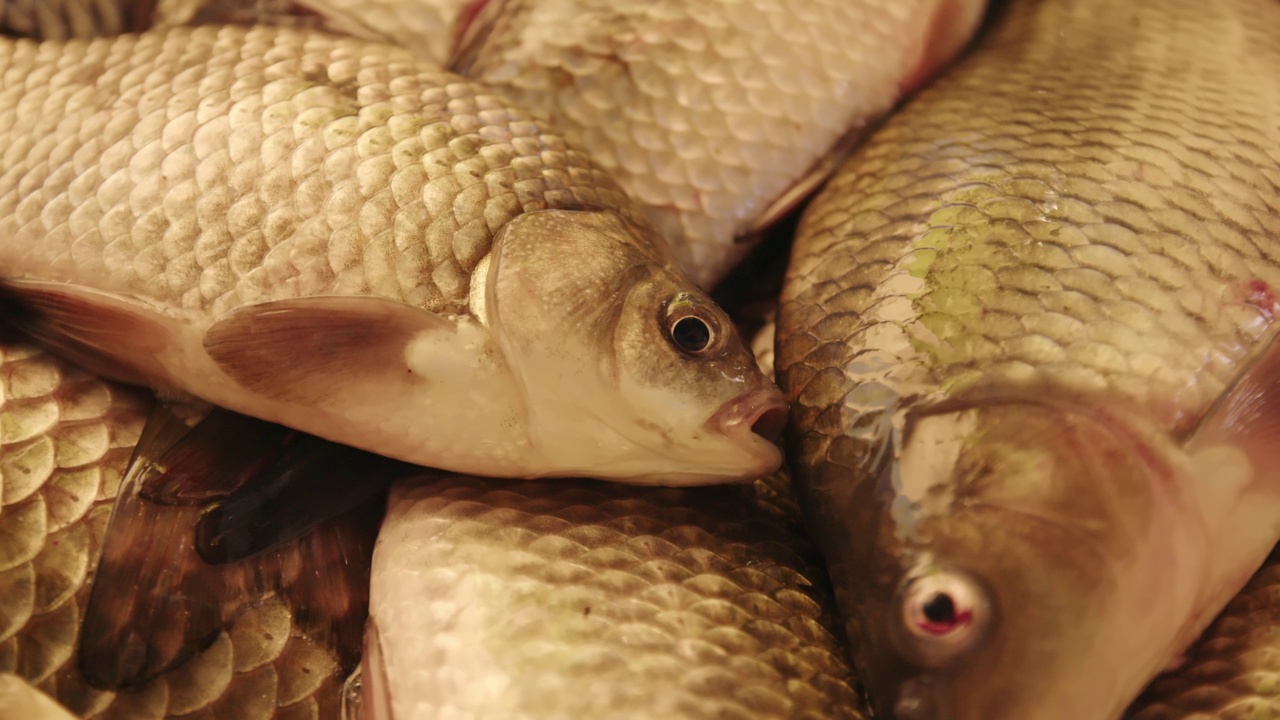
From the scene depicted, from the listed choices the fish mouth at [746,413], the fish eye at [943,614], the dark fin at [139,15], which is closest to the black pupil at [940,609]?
the fish eye at [943,614]

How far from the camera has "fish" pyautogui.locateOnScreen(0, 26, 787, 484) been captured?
0.99 meters

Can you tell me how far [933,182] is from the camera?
1.25 meters

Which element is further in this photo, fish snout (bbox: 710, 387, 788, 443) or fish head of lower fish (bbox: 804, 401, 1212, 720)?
fish snout (bbox: 710, 387, 788, 443)

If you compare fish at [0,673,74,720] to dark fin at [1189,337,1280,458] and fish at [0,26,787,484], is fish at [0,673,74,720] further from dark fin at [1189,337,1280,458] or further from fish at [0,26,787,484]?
dark fin at [1189,337,1280,458]

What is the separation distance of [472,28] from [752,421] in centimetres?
90

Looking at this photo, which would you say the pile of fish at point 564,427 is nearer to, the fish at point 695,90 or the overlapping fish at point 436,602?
the overlapping fish at point 436,602

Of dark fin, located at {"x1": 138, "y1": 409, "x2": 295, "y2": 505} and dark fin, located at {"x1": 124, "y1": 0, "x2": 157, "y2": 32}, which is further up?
dark fin, located at {"x1": 124, "y1": 0, "x2": 157, "y2": 32}

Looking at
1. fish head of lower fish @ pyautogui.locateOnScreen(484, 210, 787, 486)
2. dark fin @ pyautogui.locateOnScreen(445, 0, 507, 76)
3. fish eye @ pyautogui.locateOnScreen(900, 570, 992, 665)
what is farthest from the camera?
dark fin @ pyautogui.locateOnScreen(445, 0, 507, 76)

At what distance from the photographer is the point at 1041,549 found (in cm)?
91

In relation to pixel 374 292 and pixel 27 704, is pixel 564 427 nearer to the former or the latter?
pixel 374 292

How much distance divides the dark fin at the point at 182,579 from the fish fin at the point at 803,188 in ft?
2.52

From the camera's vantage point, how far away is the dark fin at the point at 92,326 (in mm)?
1024

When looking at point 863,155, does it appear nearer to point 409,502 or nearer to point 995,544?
point 995,544

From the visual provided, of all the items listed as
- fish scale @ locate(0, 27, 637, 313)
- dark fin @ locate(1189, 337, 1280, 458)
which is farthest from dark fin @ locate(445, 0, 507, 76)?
dark fin @ locate(1189, 337, 1280, 458)
